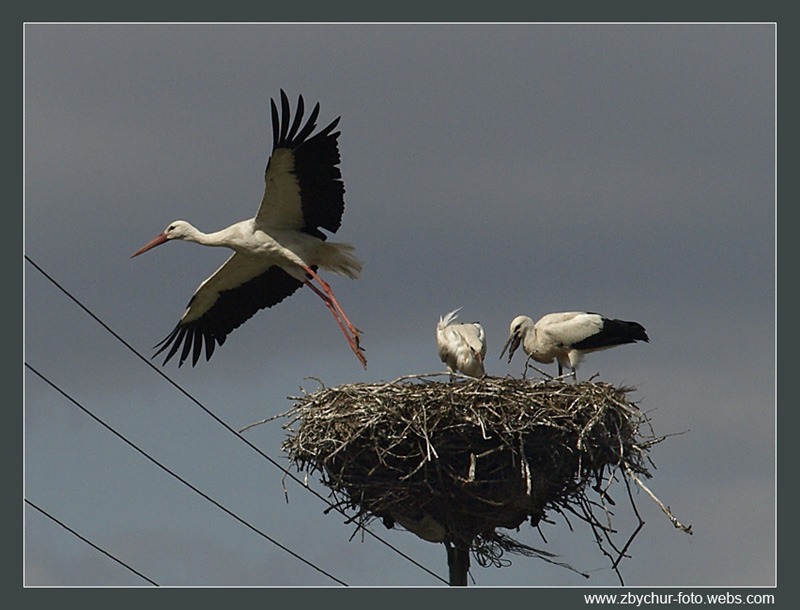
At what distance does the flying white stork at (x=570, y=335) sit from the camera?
12.2 meters

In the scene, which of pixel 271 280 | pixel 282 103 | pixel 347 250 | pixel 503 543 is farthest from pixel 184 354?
pixel 503 543

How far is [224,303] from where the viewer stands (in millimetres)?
14617

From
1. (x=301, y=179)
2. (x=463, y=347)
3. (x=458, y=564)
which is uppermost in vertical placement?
(x=301, y=179)

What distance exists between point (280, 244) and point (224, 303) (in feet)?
4.35

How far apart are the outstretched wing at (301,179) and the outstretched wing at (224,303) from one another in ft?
2.88

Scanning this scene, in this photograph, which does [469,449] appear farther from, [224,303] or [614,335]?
[224,303]

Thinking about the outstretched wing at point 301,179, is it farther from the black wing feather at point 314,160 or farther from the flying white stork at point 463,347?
the flying white stork at point 463,347

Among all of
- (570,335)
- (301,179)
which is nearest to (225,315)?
(301,179)

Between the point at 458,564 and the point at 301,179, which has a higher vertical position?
the point at 301,179

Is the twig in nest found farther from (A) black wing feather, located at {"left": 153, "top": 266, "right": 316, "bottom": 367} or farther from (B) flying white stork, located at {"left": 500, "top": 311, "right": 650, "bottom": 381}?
(A) black wing feather, located at {"left": 153, "top": 266, "right": 316, "bottom": 367}

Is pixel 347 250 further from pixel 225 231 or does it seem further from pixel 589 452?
pixel 589 452

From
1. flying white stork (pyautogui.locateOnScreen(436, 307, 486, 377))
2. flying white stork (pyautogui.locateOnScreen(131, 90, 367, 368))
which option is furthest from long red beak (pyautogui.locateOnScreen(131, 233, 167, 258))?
flying white stork (pyautogui.locateOnScreen(436, 307, 486, 377))

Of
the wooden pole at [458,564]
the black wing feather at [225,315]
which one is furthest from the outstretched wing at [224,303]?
the wooden pole at [458,564]

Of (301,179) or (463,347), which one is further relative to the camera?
(301,179)
